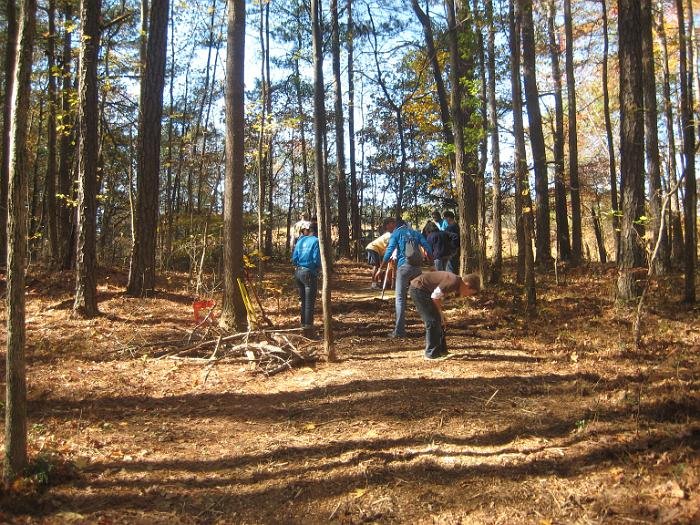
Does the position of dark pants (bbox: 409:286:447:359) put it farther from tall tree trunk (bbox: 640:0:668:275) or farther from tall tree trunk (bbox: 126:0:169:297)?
tall tree trunk (bbox: 640:0:668:275)

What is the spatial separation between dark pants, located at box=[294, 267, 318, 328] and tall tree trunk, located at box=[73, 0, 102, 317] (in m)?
3.90

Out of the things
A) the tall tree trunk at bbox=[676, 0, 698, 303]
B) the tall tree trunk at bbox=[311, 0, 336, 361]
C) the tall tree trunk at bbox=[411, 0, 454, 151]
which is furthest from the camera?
the tall tree trunk at bbox=[411, 0, 454, 151]

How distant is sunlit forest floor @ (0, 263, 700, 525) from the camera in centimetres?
379

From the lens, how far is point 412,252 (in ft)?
26.0

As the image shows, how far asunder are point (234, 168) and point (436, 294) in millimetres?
3987

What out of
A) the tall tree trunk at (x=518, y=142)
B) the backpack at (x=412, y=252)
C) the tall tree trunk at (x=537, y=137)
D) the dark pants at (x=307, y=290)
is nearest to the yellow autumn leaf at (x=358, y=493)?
the backpack at (x=412, y=252)

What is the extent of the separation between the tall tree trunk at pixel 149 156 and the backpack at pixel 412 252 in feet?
20.0

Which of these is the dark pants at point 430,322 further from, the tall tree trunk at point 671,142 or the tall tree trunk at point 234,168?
the tall tree trunk at point 671,142

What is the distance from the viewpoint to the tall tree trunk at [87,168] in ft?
30.3

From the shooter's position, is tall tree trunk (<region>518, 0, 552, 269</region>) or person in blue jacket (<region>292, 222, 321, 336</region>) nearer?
person in blue jacket (<region>292, 222, 321, 336</region>)

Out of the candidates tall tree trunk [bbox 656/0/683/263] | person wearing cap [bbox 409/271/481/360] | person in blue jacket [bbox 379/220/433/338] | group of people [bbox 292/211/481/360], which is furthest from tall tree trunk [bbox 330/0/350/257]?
person wearing cap [bbox 409/271/481/360]

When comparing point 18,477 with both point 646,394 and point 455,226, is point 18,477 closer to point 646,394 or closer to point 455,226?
point 646,394

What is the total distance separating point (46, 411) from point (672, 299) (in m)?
10.8

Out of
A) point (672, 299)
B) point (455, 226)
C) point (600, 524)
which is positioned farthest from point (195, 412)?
point (672, 299)
